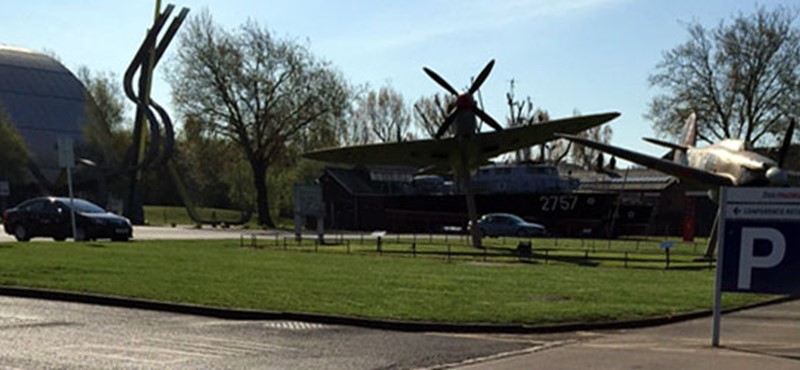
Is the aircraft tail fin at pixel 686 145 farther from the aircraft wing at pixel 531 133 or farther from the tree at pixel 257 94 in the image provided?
the tree at pixel 257 94

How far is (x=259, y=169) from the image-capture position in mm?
73375

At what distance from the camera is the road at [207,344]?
9453 mm

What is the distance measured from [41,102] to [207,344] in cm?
11902

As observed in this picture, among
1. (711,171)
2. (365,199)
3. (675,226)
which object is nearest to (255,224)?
(365,199)

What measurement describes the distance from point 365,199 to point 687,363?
62.4 meters

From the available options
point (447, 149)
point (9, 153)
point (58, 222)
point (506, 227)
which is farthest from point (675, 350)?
point (9, 153)

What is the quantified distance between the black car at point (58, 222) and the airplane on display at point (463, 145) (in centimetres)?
818

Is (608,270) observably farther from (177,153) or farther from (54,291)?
(177,153)

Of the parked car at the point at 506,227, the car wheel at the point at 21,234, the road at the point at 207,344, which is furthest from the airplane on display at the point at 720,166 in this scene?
the parked car at the point at 506,227

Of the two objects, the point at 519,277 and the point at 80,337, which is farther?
the point at 519,277

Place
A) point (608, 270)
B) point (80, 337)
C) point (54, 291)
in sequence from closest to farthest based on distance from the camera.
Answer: point (80, 337) → point (54, 291) → point (608, 270)

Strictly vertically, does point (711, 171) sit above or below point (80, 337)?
above

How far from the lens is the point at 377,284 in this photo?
58.0ft

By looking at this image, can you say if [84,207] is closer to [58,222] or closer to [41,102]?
[58,222]
